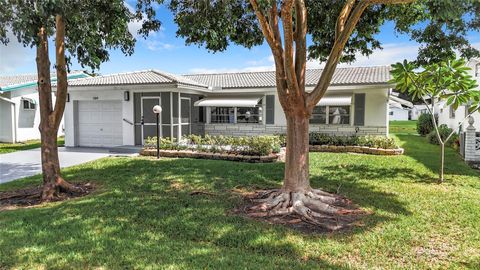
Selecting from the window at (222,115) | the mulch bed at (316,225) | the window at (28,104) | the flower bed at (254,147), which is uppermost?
the window at (28,104)

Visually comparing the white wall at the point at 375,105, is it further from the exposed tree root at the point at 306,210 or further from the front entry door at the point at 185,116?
the exposed tree root at the point at 306,210

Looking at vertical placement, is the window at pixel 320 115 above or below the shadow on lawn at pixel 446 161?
above

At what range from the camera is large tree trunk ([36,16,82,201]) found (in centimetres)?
1002

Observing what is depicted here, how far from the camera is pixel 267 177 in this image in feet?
40.5

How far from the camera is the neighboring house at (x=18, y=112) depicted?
24.9m

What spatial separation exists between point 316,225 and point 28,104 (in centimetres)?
2710

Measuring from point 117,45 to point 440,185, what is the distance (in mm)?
12605

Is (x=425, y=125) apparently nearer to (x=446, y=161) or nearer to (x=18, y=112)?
(x=446, y=161)

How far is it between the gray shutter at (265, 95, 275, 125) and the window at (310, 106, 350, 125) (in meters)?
2.86

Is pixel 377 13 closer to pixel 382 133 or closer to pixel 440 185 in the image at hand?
pixel 440 185

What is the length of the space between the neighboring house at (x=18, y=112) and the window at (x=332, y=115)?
20.1 metres

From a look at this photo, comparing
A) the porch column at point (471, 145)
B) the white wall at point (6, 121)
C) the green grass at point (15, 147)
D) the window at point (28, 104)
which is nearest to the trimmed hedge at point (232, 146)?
the green grass at point (15, 147)

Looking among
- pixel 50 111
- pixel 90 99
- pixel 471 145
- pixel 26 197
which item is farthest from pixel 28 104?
pixel 471 145

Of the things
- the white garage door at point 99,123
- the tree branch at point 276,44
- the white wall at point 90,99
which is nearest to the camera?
the tree branch at point 276,44
